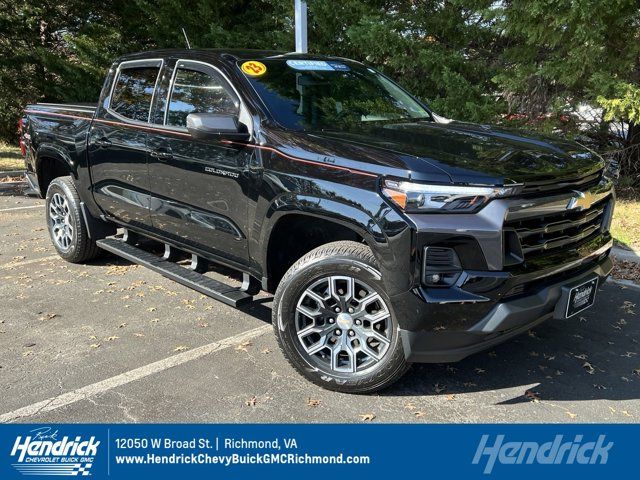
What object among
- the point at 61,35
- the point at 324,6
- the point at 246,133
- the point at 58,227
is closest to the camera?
the point at 246,133

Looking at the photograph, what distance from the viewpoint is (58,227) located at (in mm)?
5941

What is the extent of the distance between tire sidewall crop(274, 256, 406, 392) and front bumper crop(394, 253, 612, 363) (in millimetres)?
150

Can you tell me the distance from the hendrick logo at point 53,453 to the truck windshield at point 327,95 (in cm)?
220

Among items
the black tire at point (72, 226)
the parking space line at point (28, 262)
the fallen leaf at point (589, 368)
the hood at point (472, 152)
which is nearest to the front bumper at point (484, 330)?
the hood at point (472, 152)

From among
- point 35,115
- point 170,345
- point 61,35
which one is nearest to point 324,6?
point 35,115

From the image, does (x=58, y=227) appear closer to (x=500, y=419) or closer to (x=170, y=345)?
(x=170, y=345)

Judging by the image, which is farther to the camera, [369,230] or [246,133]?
[246,133]

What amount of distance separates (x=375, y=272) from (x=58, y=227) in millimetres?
4218

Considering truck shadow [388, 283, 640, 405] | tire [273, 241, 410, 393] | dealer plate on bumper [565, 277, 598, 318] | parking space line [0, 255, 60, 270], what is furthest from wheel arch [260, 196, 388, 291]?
parking space line [0, 255, 60, 270]

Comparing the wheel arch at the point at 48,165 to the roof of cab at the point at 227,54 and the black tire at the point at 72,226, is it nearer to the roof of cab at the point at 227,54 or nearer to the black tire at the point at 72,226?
the black tire at the point at 72,226

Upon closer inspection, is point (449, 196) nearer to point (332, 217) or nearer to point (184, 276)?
point (332, 217)

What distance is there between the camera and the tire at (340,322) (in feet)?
10.3

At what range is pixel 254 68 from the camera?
4004 millimetres

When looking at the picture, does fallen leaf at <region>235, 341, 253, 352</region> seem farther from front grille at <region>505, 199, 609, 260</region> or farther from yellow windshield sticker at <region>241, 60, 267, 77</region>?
front grille at <region>505, 199, 609, 260</region>
